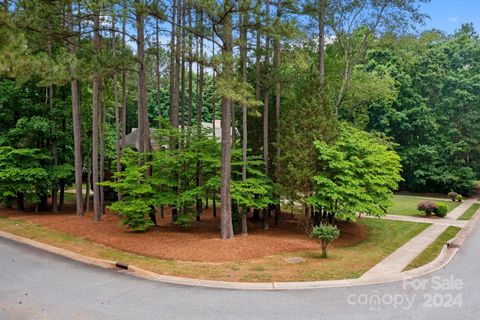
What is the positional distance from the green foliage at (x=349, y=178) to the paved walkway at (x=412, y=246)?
1744mm

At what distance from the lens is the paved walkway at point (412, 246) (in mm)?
9978

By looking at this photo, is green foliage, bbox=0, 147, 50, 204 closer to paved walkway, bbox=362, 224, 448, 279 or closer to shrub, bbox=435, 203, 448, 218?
paved walkway, bbox=362, 224, 448, 279

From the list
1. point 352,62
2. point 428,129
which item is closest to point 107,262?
point 352,62

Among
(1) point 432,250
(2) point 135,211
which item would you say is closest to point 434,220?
(1) point 432,250

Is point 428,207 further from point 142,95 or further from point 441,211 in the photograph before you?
point 142,95

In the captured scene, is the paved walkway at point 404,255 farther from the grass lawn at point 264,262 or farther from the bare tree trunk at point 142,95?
the bare tree trunk at point 142,95

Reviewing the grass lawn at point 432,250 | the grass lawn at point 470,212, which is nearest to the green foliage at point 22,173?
the grass lawn at point 432,250

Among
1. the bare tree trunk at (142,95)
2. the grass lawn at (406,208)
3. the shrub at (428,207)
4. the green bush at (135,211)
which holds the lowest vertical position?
the grass lawn at (406,208)

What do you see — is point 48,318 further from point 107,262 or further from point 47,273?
point 107,262

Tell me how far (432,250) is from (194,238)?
834 cm

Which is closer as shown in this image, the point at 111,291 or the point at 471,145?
the point at 111,291

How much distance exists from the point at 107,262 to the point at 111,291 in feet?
8.16

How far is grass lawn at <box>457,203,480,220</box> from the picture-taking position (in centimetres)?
2144

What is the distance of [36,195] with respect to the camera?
18969 mm
